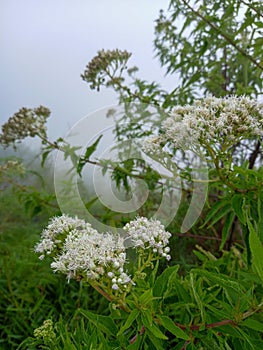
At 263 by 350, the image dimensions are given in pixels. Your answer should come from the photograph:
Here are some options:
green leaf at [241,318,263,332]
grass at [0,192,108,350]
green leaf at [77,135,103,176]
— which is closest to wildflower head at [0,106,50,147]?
green leaf at [77,135,103,176]

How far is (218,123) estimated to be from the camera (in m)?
0.71

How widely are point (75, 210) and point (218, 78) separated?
736 millimetres

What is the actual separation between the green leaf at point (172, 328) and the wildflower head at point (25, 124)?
0.79 metres

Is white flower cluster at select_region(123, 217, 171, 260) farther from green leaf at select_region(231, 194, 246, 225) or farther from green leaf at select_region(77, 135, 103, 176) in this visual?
green leaf at select_region(77, 135, 103, 176)

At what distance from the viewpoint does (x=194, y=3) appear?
1.09 metres

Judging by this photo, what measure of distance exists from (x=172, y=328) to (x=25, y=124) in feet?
2.77

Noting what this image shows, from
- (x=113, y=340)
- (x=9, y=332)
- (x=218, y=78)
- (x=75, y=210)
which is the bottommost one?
(x=9, y=332)

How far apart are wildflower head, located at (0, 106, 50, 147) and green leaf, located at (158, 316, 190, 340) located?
2.60 ft

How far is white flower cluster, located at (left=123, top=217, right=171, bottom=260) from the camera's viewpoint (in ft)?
1.87

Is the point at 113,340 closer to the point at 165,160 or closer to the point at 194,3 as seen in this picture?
the point at 165,160

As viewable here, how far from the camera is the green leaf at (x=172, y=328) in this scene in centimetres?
53

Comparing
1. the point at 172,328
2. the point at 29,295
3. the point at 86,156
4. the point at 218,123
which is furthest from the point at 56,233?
the point at 29,295

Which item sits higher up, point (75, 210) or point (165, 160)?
point (165, 160)

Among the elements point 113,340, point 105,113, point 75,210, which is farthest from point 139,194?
point 113,340
